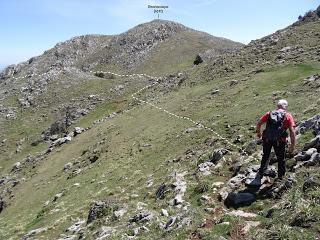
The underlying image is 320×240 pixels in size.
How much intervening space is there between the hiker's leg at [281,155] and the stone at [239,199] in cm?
149

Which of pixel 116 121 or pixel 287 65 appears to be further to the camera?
pixel 116 121

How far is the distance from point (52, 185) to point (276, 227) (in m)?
32.5

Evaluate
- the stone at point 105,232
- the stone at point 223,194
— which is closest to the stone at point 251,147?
the stone at point 223,194

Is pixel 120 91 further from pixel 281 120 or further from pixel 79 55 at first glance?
pixel 281 120

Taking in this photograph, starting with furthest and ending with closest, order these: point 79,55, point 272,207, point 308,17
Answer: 1. point 79,55
2. point 308,17
3. point 272,207

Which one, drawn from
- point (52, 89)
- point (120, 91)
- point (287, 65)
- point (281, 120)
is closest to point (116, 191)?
point (281, 120)

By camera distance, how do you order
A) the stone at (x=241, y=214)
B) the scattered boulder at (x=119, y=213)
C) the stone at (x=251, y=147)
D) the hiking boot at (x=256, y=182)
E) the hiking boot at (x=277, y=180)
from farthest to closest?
the stone at (x=251, y=147)
the scattered boulder at (x=119, y=213)
the hiking boot at (x=256, y=182)
the hiking boot at (x=277, y=180)
the stone at (x=241, y=214)

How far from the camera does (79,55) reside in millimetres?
160500

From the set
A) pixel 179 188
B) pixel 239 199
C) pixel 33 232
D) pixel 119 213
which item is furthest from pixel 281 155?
pixel 33 232

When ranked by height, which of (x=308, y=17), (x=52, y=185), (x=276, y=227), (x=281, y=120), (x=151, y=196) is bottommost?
(x=52, y=185)

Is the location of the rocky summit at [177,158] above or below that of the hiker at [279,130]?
below

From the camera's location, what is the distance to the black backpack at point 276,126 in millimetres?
18359

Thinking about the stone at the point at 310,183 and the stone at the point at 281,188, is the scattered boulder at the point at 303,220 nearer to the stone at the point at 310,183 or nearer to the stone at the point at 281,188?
the stone at the point at 310,183

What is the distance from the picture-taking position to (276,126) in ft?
60.3
